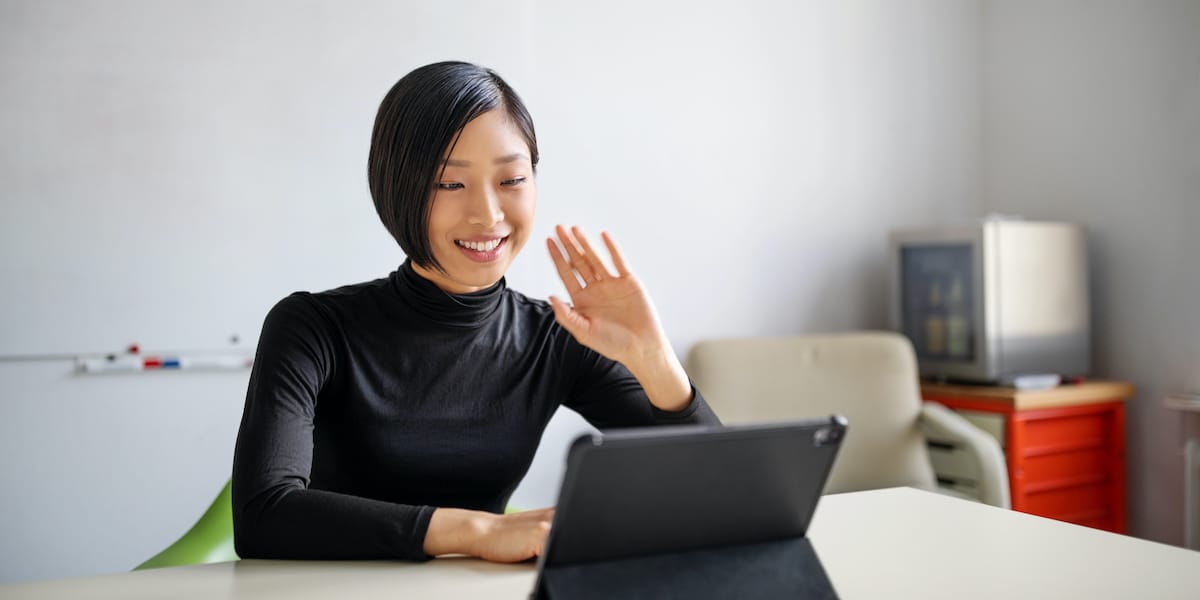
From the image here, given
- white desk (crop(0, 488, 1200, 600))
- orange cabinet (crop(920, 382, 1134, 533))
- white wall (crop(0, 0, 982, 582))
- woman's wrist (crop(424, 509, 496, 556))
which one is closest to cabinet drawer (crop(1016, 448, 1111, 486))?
orange cabinet (crop(920, 382, 1134, 533))

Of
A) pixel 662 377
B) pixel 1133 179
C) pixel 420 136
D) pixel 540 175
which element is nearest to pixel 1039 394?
pixel 1133 179

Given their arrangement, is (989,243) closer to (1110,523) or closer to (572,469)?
(1110,523)

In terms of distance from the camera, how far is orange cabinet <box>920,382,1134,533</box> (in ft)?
9.83

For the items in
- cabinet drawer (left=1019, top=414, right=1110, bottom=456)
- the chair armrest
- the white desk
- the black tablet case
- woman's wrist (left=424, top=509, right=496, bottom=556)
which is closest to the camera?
the black tablet case

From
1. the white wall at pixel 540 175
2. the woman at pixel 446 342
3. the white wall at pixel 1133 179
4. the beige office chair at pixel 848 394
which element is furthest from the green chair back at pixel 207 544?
the white wall at pixel 1133 179

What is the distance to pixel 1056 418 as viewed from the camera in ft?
10.1

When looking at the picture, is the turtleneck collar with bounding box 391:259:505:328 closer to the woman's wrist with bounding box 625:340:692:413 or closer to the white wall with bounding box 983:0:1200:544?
the woman's wrist with bounding box 625:340:692:413

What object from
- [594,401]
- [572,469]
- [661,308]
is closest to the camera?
[572,469]

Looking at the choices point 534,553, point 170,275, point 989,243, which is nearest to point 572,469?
point 534,553

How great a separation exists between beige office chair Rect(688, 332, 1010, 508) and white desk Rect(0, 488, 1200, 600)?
168 centimetres

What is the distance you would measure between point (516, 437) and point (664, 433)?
2.48 feet

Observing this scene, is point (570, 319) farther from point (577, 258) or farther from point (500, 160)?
point (500, 160)

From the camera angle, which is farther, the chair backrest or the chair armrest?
the chair backrest

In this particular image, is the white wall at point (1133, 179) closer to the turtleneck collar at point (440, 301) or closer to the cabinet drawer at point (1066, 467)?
the cabinet drawer at point (1066, 467)
